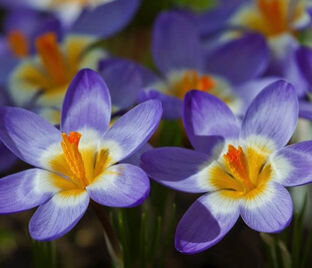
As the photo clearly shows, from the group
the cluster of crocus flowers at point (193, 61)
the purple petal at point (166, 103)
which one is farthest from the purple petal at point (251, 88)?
the purple petal at point (166, 103)

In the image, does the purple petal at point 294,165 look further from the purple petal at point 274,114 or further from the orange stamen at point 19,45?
the orange stamen at point 19,45

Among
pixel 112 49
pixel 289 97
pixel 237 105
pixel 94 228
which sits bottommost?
pixel 94 228

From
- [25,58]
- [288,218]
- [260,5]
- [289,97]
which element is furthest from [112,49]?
Answer: [288,218]

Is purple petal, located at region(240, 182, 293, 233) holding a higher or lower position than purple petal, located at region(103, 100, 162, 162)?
lower

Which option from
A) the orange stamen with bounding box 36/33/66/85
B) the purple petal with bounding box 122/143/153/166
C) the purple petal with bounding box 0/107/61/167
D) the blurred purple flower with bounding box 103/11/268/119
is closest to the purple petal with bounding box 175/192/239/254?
the purple petal with bounding box 122/143/153/166

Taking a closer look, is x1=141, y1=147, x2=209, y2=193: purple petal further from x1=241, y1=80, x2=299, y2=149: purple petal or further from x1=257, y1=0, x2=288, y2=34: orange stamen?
x1=257, y1=0, x2=288, y2=34: orange stamen

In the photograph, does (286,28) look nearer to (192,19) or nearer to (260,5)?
(260,5)

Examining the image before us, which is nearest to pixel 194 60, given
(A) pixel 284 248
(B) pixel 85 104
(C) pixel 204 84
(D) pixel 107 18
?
(C) pixel 204 84

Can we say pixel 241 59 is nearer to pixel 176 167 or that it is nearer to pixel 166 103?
pixel 166 103
